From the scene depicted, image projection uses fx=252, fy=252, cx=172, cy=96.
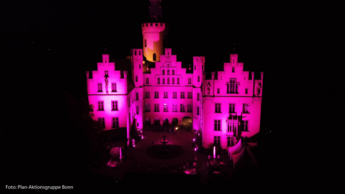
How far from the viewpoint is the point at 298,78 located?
54156 millimetres

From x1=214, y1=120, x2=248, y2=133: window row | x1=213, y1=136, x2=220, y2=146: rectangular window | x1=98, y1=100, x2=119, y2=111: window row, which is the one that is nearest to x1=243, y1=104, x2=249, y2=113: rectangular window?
x1=214, y1=120, x2=248, y2=133: window row

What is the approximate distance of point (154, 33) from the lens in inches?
2055

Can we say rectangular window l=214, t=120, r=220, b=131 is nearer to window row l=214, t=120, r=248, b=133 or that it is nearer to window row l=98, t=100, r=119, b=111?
window row l=214, t=120, r=248, b=133

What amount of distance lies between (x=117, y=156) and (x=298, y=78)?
41.7 meters

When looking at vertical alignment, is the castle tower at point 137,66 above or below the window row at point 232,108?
above

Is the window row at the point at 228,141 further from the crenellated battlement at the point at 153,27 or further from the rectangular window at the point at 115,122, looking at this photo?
the crenellated battlement at the point at 153,27

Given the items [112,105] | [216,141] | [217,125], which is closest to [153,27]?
[112,105]

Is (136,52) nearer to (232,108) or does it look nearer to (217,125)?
(217,125)

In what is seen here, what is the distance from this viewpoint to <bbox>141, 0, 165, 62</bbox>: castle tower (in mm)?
51719

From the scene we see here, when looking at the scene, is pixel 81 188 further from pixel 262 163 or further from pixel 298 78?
pixel 298 78

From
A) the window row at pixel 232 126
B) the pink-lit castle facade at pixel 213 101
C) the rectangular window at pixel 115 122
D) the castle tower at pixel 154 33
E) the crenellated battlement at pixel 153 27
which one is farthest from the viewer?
the castle tower at pixel 154 33

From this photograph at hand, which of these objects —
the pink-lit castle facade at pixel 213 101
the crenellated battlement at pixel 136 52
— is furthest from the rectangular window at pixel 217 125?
the crenellated battlement at pixel 136 52

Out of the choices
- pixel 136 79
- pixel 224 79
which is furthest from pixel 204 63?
pixel 136 79

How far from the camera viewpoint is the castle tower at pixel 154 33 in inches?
2036
